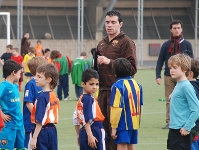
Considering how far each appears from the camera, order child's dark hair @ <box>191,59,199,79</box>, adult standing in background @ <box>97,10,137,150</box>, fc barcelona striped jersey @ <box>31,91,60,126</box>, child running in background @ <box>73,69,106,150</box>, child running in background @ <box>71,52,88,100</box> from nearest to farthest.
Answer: fc barcelona striped jersey @ <box>31,91,60,126</box> < child running in background @ <box>73,69,106,150</box> < child's dark hair @ <box>191,59,199,79</box> < adult standing in background @ <box>97,10,137,150</box> < child running in background @ <box>71,52,88,100</box>

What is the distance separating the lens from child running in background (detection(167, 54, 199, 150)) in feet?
24.9

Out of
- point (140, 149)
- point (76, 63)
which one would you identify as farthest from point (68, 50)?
point (140, 149)

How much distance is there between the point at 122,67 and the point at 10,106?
1805 mm

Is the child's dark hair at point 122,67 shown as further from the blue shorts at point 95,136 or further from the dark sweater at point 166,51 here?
the dark sweater at point 166,51

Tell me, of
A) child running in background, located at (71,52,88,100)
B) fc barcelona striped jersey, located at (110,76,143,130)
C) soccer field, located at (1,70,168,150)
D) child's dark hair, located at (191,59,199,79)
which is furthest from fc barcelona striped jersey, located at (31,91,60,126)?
child running in background, located at (71,52,88,100)

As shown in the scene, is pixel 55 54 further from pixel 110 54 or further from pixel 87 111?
pixel 87 111

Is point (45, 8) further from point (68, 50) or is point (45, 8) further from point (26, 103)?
point (26, 103)

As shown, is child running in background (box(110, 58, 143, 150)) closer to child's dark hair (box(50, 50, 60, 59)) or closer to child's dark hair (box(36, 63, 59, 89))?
child's dark hair (box(36, 63, 59, 89))

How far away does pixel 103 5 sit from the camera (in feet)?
129

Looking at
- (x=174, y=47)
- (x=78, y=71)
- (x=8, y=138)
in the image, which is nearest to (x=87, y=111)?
(x=8, y=138)

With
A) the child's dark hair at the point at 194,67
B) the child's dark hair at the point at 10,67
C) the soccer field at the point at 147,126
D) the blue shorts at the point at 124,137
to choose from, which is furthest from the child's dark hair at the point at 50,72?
the soccer field at the point at 147,126

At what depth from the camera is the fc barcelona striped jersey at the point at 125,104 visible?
792 centimetres

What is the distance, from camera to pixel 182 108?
302 inches

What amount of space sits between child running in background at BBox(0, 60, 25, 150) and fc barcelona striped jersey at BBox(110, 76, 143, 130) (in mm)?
1555
